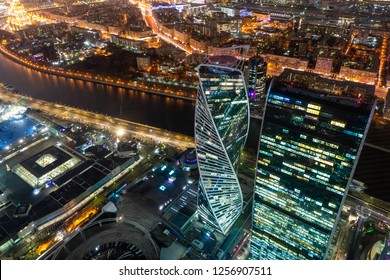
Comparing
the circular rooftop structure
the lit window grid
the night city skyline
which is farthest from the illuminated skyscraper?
the circular rooftop structure

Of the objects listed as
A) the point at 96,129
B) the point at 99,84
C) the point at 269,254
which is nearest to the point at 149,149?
the point at 96,129

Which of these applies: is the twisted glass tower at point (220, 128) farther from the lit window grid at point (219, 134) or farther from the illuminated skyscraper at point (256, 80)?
the illuminated skyscraper at point (256, 80)

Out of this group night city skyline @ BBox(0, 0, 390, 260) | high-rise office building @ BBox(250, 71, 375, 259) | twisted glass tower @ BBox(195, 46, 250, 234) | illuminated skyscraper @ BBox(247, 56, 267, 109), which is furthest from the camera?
illuminated skyscraper @ BBox(247, 56, 267, 109)

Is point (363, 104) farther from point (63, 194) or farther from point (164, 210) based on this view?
point (63, 194)

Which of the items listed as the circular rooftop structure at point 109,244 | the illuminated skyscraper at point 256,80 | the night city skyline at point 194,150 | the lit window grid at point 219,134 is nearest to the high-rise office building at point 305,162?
the night city skyline at point 194,150

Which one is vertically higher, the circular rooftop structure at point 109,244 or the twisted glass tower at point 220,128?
the twisted glass tower at point 220,128

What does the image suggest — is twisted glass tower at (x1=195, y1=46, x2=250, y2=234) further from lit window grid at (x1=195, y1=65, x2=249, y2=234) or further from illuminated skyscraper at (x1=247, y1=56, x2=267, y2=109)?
illuminated skyscraper at (x1=247, y1=56, x2=267, y2=109)
